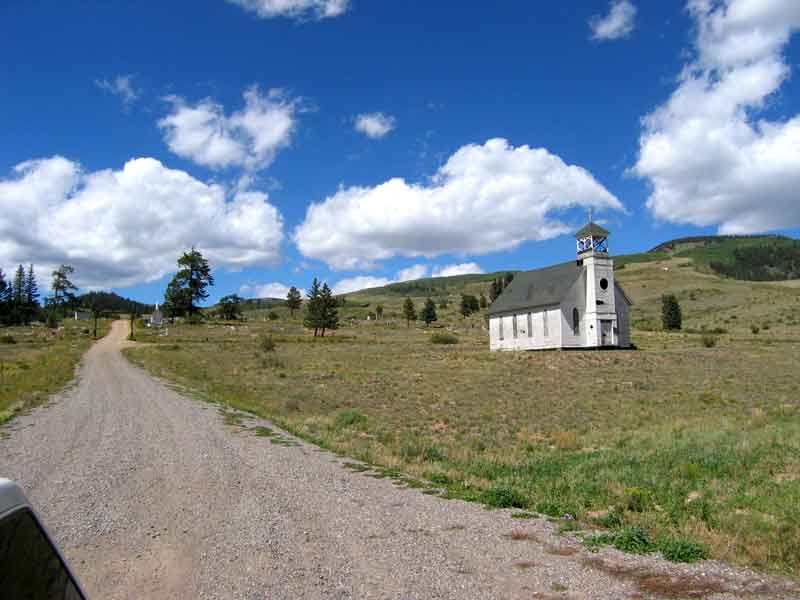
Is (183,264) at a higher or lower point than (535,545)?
higher

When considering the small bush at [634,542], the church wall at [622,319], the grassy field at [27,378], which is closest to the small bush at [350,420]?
the grassy field at [27,378]

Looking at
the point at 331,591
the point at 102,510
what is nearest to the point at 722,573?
the point at 331,591

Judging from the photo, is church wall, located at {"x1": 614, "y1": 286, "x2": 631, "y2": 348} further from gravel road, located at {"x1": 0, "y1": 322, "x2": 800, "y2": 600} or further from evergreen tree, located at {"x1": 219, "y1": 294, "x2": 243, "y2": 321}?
evergreen tree, located at {"x1": 219, "y1": 294, "x2": 243, "y2": 321}

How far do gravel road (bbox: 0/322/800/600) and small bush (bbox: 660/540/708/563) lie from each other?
166 millimetres

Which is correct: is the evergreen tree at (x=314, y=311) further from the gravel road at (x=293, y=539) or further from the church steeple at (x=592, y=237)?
the gravel road at (x=293, y=539)

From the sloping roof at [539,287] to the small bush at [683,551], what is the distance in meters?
44.4

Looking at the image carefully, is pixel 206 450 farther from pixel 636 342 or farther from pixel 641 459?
pixel 636 342

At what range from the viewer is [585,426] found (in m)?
17.6

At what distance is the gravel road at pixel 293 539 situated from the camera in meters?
5.64

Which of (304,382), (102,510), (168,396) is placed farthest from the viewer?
(304,382)

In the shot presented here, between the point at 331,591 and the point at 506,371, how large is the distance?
103 feet

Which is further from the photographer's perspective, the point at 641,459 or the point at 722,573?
the point at 641,459

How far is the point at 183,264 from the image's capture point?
10162 centimetres

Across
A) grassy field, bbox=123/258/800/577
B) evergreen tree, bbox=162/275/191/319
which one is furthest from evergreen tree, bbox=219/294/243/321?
grassy field, bbox=123/258/800/577
